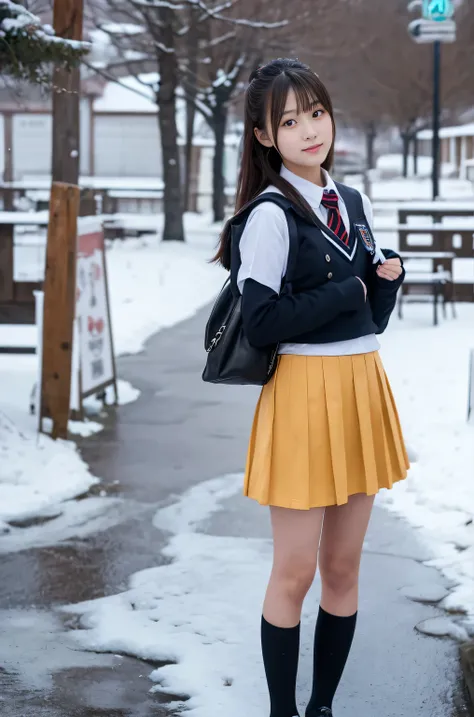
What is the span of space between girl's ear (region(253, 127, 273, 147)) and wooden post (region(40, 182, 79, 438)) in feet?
13.0

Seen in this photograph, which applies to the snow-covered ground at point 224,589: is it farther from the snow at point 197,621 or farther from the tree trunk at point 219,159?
the tree trunk at point 219,159

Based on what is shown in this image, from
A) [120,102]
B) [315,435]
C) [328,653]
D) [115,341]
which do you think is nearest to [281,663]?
[328,653]

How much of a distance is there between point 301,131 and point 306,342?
0.56 m

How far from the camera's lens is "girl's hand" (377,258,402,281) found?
326 centimetres

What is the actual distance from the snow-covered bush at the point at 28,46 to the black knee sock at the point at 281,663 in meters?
4.14

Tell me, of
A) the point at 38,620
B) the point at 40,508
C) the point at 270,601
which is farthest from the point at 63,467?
the point at 270,601

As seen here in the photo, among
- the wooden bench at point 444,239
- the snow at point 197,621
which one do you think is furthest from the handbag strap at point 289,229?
the wooden bench at point 444,239

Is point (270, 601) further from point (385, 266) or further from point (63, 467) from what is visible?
point (63, 467)

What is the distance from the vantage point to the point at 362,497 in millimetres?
3316

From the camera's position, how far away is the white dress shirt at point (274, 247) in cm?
309

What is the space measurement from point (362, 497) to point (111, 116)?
40118 mm

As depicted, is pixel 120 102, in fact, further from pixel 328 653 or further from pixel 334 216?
pixel 328 653

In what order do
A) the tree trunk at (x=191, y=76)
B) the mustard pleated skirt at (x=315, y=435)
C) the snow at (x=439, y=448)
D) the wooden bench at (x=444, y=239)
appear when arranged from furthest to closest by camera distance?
the tree trunk at (x=191, y=76)
the wooden bench at (x=444, y=239)
the snow at (x=439, y=448)
the mustard pleated skirt at (x=315, y=435)

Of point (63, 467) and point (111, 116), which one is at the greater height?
point (111, 116)
